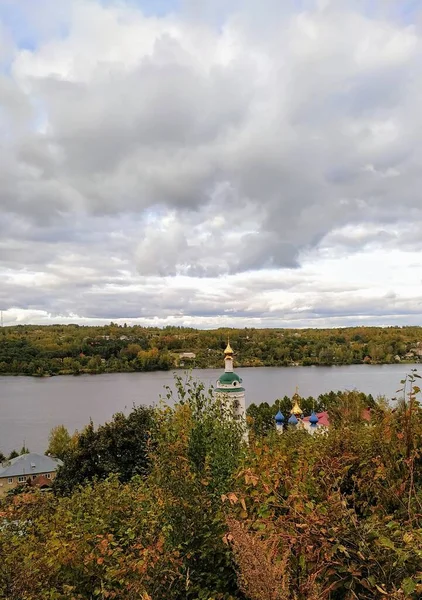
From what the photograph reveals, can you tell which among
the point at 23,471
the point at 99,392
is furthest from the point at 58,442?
the point at 99,392

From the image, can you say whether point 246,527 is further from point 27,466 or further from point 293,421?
point 27,466

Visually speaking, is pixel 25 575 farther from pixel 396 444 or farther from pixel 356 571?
pixel 396 444

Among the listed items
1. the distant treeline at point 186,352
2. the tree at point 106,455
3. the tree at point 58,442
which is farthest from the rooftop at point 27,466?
the distant treeline at point 186,352

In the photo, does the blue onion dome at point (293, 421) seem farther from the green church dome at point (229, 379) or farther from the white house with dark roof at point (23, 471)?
the white house with dark roof at point (23, 471)

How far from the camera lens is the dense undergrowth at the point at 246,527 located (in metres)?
2.23

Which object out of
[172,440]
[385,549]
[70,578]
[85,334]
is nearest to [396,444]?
[385,549]

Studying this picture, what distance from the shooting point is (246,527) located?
2.52 metres

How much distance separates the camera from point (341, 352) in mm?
81938

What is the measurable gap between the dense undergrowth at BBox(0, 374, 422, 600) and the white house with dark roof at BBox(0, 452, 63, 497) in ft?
60.7

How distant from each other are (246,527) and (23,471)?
73.0 feet

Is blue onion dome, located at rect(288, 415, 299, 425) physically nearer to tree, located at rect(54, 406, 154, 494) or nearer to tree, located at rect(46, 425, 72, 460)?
tree, located at rect(54, 406, 154, 494)

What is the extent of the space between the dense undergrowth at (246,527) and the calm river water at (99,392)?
60.8 ft

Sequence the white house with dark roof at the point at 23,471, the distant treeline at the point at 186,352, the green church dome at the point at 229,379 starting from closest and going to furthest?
the green church dome at the point at 229,379 < the white house with dark roof at the point at 23,471 < the distant treeline at the point at 186,352

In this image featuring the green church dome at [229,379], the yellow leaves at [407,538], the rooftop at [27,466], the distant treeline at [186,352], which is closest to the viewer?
the yellow leaves at [407,538]
